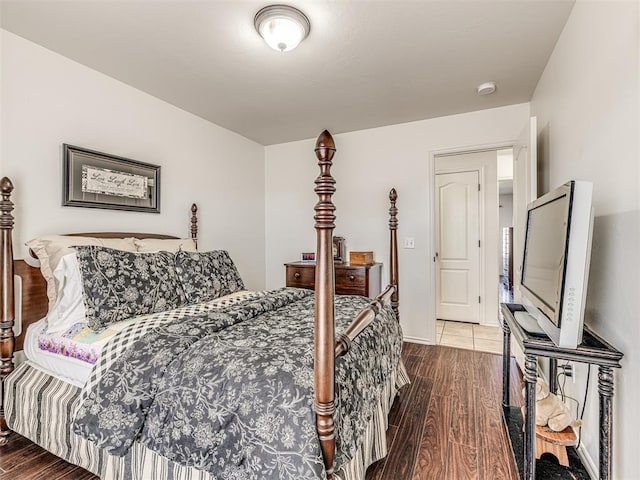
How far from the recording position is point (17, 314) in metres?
1.95

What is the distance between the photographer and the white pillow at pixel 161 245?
248 cm

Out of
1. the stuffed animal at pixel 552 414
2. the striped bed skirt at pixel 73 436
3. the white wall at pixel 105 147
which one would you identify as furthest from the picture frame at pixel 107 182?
the stuffed animal at pixel 552 414

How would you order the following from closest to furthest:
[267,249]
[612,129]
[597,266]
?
1. [612,129]
2. [597,266]
3. [267,249]

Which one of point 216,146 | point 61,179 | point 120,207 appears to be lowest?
point 120,207

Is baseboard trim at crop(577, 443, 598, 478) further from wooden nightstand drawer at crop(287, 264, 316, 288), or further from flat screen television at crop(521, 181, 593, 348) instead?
wooden nightstand drawer at crop(287, 264, 316, 288)

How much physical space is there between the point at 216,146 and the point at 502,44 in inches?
110

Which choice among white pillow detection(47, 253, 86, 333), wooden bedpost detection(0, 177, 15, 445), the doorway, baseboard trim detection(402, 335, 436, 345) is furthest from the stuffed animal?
wooden bedpost detection(0, 177, 15, 445)

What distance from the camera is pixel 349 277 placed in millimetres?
3453

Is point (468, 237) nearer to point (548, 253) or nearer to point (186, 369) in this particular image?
point (548, 253)

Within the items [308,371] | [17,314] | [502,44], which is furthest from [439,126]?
[17,314]

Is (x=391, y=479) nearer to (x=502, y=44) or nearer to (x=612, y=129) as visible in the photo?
(x=612, y=129)

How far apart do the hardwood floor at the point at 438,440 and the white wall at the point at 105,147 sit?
1217mm

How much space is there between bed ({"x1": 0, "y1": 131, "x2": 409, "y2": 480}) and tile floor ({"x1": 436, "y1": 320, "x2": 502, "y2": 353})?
5.08ft

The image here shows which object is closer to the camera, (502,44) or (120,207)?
(502,44)
